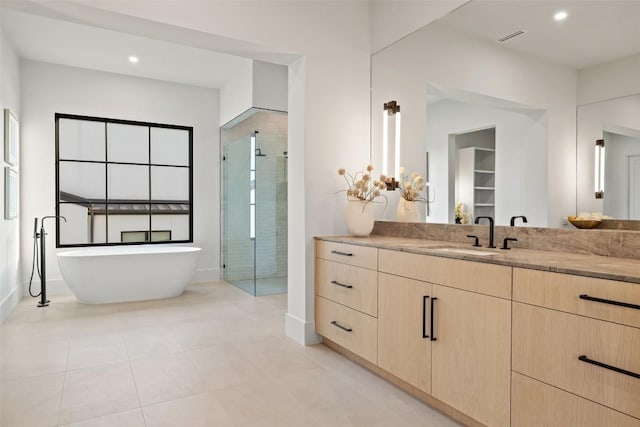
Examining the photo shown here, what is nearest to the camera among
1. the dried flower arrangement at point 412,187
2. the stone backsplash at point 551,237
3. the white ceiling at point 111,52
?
the stone backsplash at point 551,237

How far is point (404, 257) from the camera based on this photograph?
7.39 feet

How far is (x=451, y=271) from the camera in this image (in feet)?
6.40

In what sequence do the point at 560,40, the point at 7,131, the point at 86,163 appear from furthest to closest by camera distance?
the point at 86,163
the point at 7,131
the point at 560,40

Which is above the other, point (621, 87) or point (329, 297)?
point (621, 87)

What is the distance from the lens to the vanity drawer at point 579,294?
4.27 ft

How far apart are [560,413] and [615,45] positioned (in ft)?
5.57

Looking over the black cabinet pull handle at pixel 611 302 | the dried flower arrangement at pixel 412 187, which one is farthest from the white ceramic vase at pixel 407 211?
the black cabinet pull handle at pixel 611 302

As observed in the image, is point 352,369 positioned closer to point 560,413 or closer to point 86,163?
point 560,413

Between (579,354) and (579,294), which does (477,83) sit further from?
(579,354)

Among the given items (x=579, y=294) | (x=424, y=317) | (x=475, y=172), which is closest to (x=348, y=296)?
(x=424, y=317)

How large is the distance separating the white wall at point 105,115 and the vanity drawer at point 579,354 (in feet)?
15.6

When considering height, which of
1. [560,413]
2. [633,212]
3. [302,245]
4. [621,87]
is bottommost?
[560,413]

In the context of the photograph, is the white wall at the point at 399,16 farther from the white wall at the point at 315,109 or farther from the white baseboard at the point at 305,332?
the white baseboard at the point at 305,332

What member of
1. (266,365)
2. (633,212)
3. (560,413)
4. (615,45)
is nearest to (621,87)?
(615,45)
